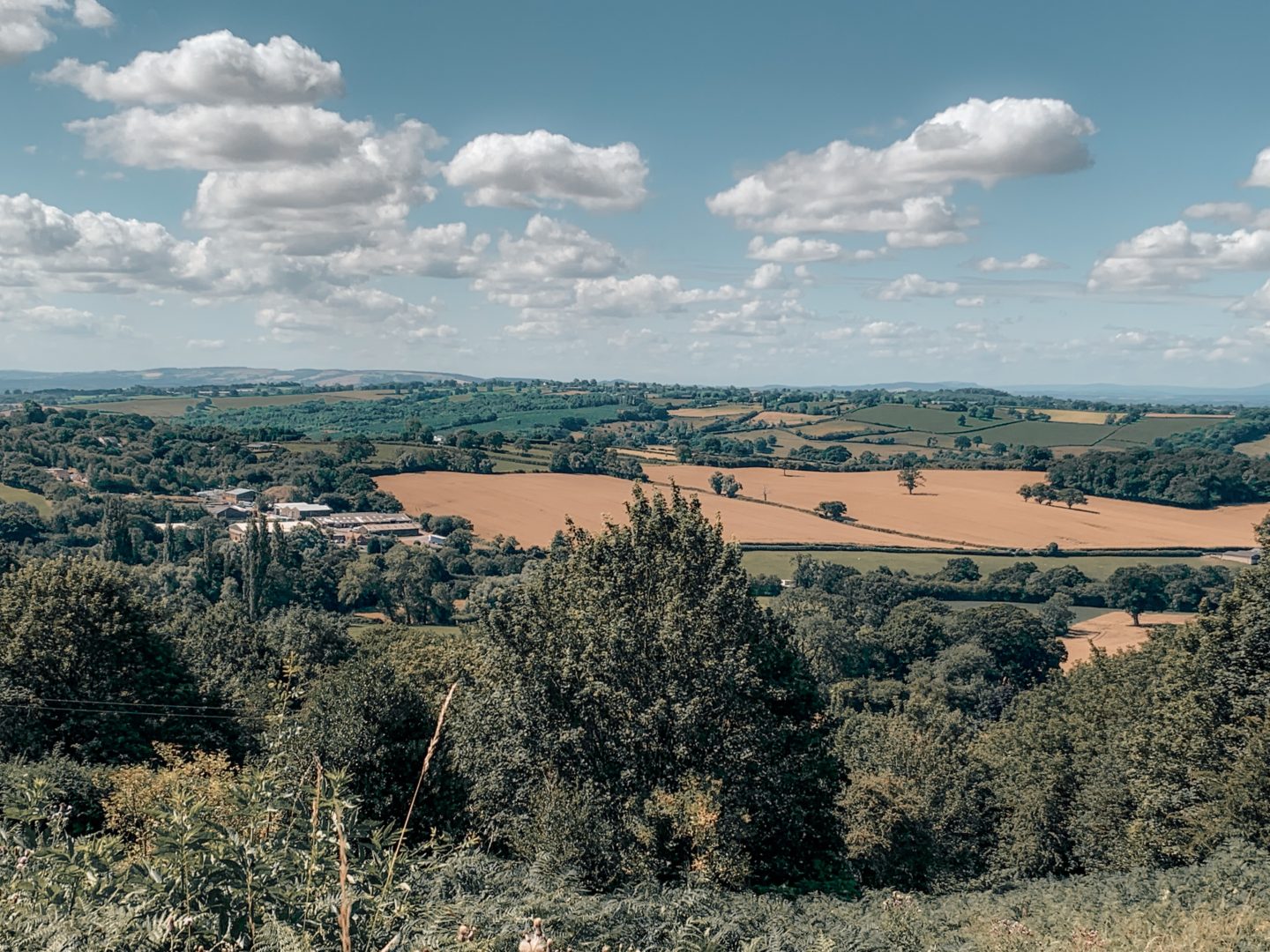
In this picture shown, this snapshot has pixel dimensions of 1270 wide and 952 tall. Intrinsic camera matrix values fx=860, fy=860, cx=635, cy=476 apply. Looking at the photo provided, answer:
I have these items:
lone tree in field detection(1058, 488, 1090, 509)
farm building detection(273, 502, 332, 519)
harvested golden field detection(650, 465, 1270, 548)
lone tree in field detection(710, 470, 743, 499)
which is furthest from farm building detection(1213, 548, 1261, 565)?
farm building detection(273, 502, 332, 519)

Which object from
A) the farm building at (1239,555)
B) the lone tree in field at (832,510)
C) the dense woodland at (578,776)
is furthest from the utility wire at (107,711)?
the farm building at (1239,555)

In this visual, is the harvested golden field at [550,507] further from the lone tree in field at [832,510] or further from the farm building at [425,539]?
the farm building at [425,539]

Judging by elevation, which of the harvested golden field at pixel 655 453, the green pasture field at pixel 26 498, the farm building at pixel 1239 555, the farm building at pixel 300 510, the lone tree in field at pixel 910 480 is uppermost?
the harvested golden field at pixel 655 453

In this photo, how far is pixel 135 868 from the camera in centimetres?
707

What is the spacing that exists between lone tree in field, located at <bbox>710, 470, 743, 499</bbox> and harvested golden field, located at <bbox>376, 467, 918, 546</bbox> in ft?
5.94

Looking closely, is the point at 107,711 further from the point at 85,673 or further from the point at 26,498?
the point at 26,498

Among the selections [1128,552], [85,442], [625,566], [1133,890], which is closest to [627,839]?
[625,566]

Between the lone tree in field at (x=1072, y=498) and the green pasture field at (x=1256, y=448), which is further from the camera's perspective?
the green pasture field at (x=1256, y=448)

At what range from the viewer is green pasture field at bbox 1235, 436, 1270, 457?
597 ft

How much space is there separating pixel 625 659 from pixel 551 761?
3.09 metres

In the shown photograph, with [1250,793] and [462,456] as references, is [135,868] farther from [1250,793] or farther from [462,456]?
[462,456]

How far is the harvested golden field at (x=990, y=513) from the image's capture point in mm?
115312

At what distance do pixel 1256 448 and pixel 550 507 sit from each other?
162 meters

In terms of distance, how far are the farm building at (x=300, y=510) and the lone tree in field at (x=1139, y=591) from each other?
107332mm
